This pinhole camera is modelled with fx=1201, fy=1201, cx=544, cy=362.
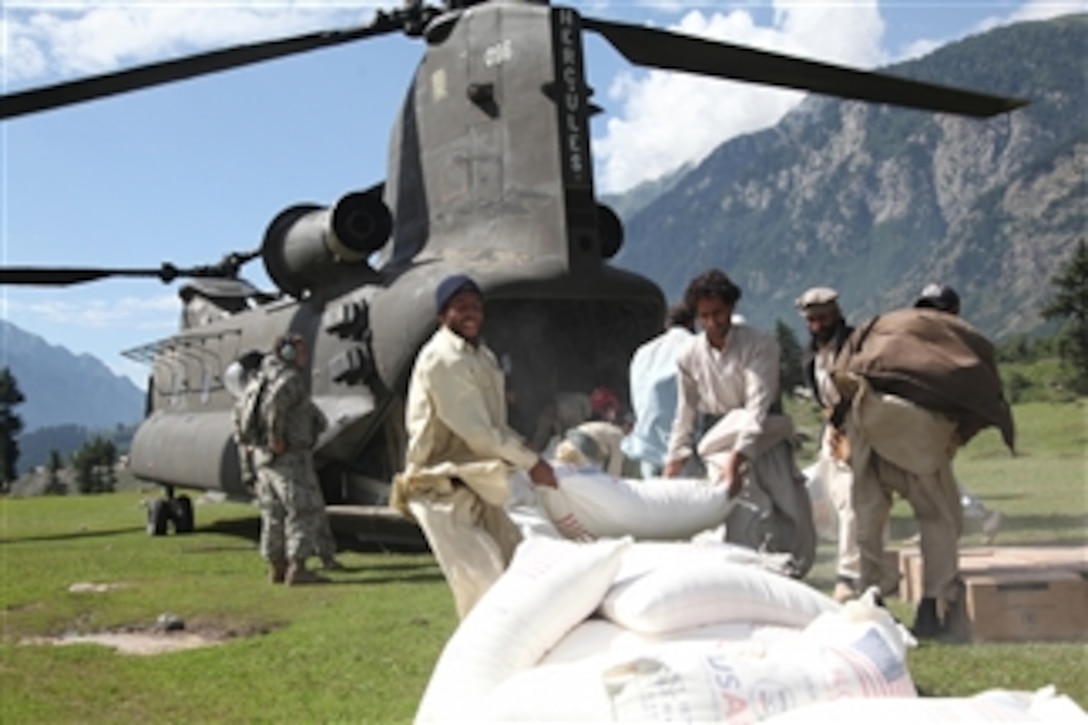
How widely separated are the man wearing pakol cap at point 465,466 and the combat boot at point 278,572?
430cm

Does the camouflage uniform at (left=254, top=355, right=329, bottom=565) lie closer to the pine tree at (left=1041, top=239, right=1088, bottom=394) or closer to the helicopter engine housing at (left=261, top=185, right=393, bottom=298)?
the helicopter engine housing at (left=261, top=185, right=393, bottom=298)

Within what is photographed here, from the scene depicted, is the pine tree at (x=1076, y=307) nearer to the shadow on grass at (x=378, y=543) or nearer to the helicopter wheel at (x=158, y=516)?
the shadow on grass at (x=378, y=543)

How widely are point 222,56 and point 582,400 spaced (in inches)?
158

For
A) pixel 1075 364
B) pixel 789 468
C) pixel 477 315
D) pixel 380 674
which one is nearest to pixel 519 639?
pixel 477 315

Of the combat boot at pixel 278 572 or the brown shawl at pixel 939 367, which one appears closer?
the brown shawl at pixel 939 367

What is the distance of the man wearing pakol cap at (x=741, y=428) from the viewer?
5047 millimetres

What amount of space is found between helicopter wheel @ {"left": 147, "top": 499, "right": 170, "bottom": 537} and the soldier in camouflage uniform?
557 centimetres

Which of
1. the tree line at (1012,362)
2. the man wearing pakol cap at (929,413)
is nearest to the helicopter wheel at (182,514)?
the tree line at (1012,362)

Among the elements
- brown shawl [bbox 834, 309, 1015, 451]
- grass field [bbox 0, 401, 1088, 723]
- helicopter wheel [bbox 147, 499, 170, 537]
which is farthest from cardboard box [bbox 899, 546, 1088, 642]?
helicopter wheel [bbox 147, 499, 170, 537]

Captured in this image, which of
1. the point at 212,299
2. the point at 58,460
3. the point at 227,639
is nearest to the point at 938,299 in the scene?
the point at 227,639

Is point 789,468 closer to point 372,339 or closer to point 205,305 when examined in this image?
point 372,339

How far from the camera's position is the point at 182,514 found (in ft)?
45.8

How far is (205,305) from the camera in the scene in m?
16.0

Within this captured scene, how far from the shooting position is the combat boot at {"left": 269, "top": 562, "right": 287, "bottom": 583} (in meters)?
8.59
